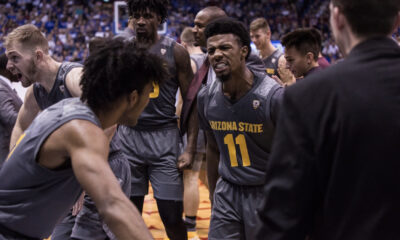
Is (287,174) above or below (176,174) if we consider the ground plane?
above

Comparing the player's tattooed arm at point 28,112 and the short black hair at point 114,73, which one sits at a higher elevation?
the short black hair at point 114,73

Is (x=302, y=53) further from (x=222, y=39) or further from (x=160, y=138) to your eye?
(x=160, y=138)

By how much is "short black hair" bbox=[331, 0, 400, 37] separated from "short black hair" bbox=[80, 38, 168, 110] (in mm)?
A: 963

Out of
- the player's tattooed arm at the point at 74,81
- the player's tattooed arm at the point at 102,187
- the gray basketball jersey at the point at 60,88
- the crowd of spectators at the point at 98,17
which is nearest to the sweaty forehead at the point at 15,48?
the gray basketball jersey at the point at 60,88

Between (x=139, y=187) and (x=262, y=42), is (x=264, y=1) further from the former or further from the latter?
(x=139, y=187)

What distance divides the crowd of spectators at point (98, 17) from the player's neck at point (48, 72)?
521 inches

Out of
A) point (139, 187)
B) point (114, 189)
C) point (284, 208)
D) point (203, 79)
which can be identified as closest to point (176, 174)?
point (139, 187)

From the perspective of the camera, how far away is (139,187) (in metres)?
4.09

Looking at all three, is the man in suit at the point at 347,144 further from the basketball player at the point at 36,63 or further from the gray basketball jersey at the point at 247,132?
the basketball player at the point at 36,63

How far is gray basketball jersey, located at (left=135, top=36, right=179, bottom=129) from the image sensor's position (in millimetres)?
4188

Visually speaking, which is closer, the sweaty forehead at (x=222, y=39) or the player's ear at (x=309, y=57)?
the sweaty forehead at (x=222, y=39)

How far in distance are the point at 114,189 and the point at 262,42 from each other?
545cm

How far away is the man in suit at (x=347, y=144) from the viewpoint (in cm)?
131

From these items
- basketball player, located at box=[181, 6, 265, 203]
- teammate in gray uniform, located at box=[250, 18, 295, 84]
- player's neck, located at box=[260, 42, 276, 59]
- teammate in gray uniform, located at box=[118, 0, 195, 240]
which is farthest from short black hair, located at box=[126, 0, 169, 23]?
player's neck, located at box=[260, 42, 276, 59]
